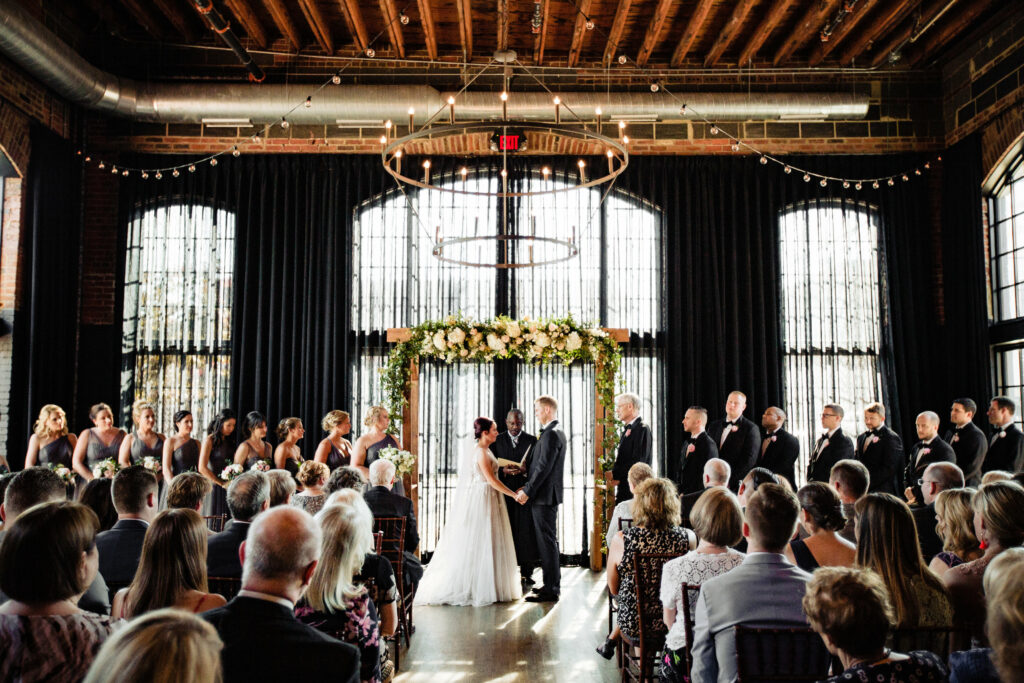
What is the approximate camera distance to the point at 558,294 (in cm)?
979

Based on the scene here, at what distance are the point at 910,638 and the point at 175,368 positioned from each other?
338 inches

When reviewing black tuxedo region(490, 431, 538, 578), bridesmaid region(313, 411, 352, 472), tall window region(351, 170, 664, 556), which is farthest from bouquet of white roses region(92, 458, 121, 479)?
black tuxedo region(490, 431, 538, 578)

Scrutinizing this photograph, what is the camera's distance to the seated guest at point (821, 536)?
360 centimetres

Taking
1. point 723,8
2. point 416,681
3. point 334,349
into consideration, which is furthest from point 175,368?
point 723,8

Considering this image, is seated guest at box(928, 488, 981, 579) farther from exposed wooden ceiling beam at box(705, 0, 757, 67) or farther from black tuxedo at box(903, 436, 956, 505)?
exposed wooden ceiling beam at box(705, 0, 757, 67)

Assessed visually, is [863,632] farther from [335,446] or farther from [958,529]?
[335,446]

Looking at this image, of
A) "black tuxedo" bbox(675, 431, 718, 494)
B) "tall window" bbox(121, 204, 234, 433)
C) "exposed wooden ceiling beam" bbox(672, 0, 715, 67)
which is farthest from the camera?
"tall window" bbox(121, 204, 234, 433)

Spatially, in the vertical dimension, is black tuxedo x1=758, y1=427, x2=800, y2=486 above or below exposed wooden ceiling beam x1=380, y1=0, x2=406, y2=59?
below

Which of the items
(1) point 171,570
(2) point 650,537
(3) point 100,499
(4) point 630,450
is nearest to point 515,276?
(4) point 630,450

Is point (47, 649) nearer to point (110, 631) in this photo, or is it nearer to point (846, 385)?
point (110, 631)

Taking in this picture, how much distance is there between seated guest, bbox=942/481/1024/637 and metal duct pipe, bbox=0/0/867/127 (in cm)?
666

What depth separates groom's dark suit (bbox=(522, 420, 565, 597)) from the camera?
24.2 feet

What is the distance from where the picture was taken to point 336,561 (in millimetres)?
3078

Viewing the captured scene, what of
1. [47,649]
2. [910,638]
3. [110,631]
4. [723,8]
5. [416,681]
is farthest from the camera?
[723,8]
